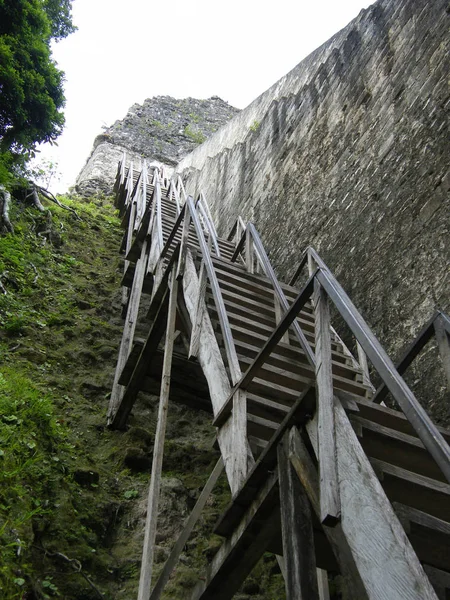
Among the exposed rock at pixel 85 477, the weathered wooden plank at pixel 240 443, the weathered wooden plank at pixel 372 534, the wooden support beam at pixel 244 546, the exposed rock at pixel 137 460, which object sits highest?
the weathered wooden plank at pixel 372 534

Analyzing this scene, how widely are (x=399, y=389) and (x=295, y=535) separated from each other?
76 centimetres

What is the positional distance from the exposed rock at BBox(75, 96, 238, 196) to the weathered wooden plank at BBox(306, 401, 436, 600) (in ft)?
43.5

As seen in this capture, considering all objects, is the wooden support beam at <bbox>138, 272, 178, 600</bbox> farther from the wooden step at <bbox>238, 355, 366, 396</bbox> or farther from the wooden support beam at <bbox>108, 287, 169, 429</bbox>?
the wooden support beam at <bbox>108, 287, 169, 429</bbox>

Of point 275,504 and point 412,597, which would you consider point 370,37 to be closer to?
point 275,504

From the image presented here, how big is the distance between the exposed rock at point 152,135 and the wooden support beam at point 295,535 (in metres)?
12.9

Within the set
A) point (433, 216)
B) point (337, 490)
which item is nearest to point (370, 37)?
point (433, 216)

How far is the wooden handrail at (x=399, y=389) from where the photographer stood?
59.5 inches

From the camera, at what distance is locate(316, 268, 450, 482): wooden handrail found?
151cm

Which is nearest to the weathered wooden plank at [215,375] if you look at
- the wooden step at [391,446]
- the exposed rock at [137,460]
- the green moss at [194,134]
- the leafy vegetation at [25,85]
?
the wooden step at [391,446]

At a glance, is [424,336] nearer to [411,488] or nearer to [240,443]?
[411,488]

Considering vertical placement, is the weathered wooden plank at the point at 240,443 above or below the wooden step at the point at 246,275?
below

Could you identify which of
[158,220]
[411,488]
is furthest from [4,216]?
[411,488]

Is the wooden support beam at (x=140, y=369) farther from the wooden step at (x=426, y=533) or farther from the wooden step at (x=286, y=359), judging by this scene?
the wooden step at (x=426, y=533)

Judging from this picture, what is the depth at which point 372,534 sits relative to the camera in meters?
1.63
